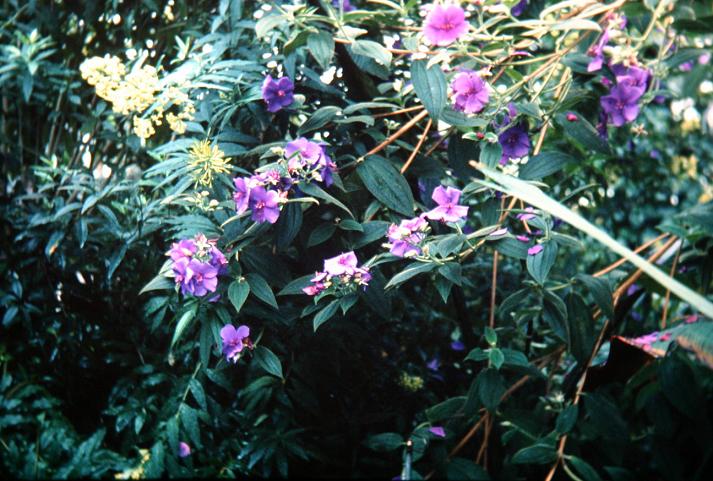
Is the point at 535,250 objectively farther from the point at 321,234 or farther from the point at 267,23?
the point at 267,23

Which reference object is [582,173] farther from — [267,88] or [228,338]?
[228,338]

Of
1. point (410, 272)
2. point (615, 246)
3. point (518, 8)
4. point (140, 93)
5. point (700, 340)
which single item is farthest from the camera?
point (518, 8)

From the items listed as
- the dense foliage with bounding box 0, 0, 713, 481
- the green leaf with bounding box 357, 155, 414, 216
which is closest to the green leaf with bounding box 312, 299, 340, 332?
the dense foliage with bounding box 0, 0, 713, 481

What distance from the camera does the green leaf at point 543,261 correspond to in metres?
1.31

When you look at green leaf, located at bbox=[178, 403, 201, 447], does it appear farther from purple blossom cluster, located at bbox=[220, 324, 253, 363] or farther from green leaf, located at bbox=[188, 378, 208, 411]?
purple blossom cluster, located at bbox=[220, 324, 253, 363]

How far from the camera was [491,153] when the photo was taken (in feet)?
4.66

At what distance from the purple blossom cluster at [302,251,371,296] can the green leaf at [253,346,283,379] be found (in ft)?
0.58

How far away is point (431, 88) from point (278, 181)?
1.13 feet

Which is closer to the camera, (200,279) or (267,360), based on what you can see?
(200,279)

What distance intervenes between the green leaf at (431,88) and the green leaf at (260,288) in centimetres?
45

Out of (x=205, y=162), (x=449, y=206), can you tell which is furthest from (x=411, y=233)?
(x=205, y=162)

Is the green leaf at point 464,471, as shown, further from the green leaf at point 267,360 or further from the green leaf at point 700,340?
the green leaf at point 700,340

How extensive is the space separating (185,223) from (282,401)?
Answer: 1.59 ft

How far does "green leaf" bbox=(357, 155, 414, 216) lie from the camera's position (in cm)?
142
